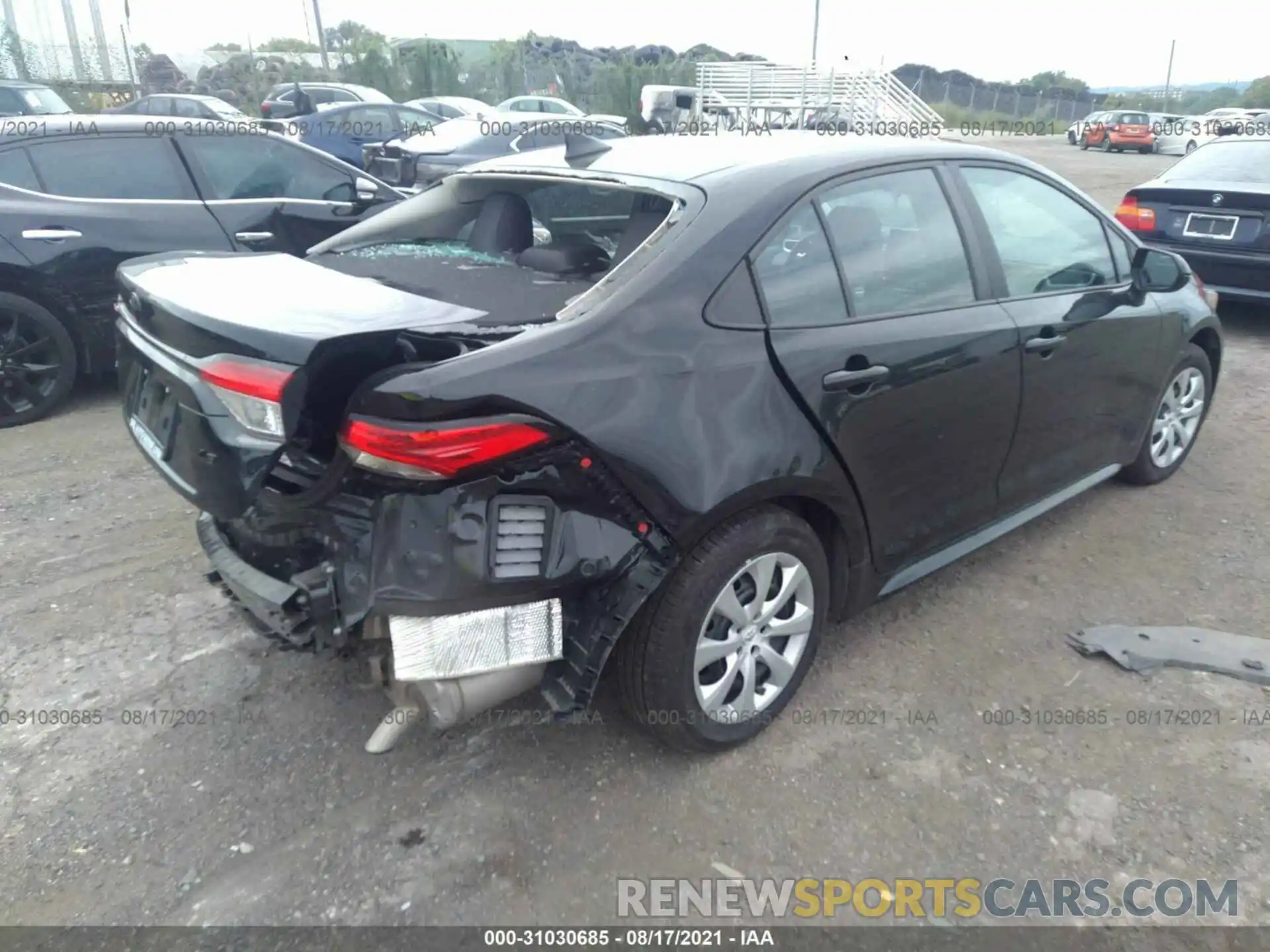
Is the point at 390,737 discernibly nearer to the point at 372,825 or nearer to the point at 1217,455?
the point at 372,825

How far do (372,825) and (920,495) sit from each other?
6.16 ft

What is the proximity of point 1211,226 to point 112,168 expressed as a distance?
725 cm

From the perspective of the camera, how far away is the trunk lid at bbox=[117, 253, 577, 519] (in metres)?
2.09

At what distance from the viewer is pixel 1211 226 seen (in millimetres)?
6672

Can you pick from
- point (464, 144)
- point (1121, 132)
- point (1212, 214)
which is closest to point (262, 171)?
point (464, 144)

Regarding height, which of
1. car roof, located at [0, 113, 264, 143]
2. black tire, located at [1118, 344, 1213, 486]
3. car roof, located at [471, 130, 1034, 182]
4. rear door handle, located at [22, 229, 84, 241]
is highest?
car roof, located at [0, 113, 264, 143]

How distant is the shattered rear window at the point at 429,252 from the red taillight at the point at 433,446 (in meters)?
1.15

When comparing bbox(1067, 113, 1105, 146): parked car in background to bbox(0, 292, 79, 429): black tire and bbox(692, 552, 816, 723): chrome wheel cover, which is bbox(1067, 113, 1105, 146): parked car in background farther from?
bbox(692, 552, 816, 723): chrome wheel cover

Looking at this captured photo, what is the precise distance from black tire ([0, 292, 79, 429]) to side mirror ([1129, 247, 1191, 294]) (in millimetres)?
5303

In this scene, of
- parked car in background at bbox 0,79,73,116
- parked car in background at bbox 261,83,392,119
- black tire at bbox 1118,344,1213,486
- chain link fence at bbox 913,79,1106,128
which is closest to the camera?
black tire at bbox 1118,344,1213,486

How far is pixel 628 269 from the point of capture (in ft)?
7.78

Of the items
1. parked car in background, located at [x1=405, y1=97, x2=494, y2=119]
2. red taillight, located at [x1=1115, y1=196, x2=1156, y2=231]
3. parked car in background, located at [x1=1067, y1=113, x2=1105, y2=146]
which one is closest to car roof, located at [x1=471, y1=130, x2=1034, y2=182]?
red taillight, located at [x1=1115, y1=196, x2=1156, y2=231]

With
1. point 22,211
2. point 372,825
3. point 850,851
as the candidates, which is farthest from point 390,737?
point 22,211

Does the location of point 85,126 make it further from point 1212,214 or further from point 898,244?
point 1212,214
